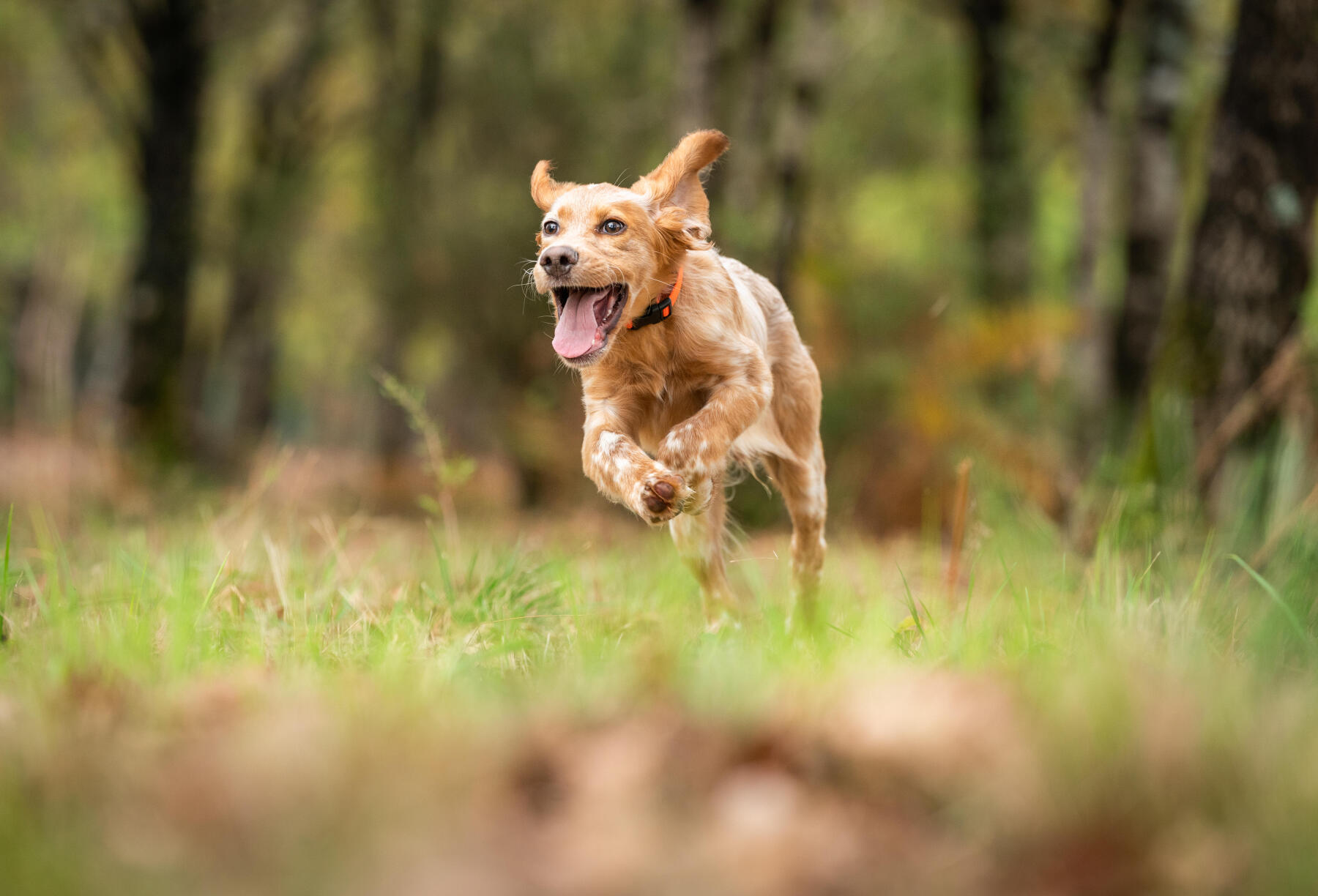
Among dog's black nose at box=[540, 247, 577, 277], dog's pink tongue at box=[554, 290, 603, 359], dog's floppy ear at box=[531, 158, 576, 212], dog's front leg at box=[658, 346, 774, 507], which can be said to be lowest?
dog's front leg at box=[658, 346, 774, 507]

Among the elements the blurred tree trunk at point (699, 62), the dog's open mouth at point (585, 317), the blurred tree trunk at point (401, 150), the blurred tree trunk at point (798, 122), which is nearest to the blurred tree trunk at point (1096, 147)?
the blurred tree trunk at point (798, 122)

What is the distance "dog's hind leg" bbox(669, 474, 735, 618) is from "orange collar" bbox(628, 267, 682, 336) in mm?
770

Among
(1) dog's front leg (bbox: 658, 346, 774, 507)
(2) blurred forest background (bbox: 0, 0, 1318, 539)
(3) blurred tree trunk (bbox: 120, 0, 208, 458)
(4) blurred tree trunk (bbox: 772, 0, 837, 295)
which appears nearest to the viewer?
(1) dog's front leg (bbox: 658, 346, 774, 507)

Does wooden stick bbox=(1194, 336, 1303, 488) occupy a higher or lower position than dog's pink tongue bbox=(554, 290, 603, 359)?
lower

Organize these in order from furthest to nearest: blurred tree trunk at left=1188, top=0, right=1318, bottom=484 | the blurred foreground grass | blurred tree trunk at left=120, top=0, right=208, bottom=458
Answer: blurred tree trunk at left=120, top=0, right=208, bottom=458 < blurred tree trunk at left=1188, top=0, right=1318, bottom=484 < the blurred foreground grass

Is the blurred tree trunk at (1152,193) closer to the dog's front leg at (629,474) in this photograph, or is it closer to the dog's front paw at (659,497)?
the dog's front leg at (629,474)

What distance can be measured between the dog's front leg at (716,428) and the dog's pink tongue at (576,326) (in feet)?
1.52

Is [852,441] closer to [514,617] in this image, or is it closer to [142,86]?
[514,617]

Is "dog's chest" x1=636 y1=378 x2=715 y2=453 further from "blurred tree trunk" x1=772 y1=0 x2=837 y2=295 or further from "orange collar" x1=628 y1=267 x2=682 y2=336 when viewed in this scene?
"blurred tree trunk" x1=772 y1=0 x2=837 y2=295

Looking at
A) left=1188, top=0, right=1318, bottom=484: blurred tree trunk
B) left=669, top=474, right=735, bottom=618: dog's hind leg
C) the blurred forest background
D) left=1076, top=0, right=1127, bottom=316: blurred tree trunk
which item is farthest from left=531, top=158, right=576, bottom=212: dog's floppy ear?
left=1076, top=0, right=1127, bottom=316: blurred tree trunk

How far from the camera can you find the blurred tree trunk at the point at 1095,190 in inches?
423

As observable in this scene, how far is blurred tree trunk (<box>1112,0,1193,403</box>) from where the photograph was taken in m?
9.55

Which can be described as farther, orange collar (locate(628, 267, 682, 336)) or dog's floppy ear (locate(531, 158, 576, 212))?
dog's floppy ear (locate(531, 158, 576, 212))

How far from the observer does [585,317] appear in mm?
3541
